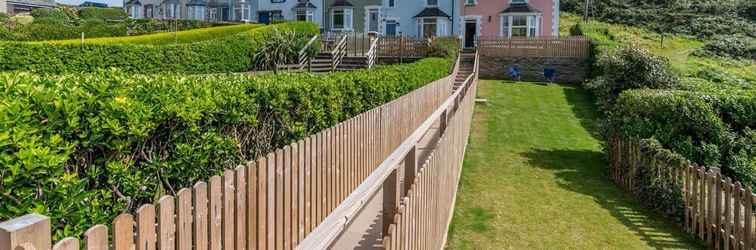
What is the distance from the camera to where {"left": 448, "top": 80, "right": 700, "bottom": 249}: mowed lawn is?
7191 mm

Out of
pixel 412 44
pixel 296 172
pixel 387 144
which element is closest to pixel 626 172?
pixel 387 144

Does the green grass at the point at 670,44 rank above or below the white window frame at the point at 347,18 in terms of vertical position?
below

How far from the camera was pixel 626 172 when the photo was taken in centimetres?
1016

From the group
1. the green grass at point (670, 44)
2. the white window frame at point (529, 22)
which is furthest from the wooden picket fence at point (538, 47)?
the white window frame at point (529, 22)

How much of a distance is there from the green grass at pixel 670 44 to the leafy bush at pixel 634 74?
26.5 feet

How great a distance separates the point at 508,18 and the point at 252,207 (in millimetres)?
35982

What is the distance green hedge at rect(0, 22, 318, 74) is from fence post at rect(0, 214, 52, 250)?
41.8 feet

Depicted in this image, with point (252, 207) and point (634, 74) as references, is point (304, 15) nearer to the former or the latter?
point (634, 74)

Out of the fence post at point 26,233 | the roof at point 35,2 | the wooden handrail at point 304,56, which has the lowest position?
the fence post at point 26,233

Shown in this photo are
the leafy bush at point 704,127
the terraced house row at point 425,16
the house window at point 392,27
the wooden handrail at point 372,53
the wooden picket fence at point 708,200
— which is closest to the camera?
the wooden picket fence at point 708,200

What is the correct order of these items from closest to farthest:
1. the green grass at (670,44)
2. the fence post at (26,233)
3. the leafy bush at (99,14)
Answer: the fence post at (26,233)
the green grass at (670,44)
the leafy bush at (99,14)

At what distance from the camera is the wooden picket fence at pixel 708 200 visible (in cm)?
691

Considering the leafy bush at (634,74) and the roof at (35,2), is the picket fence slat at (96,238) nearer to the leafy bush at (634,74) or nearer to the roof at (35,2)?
the leafy bush at (634,74)

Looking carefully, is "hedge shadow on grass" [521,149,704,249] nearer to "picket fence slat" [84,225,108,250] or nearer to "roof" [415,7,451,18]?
"picket fence slat" [84,225,108,250]
